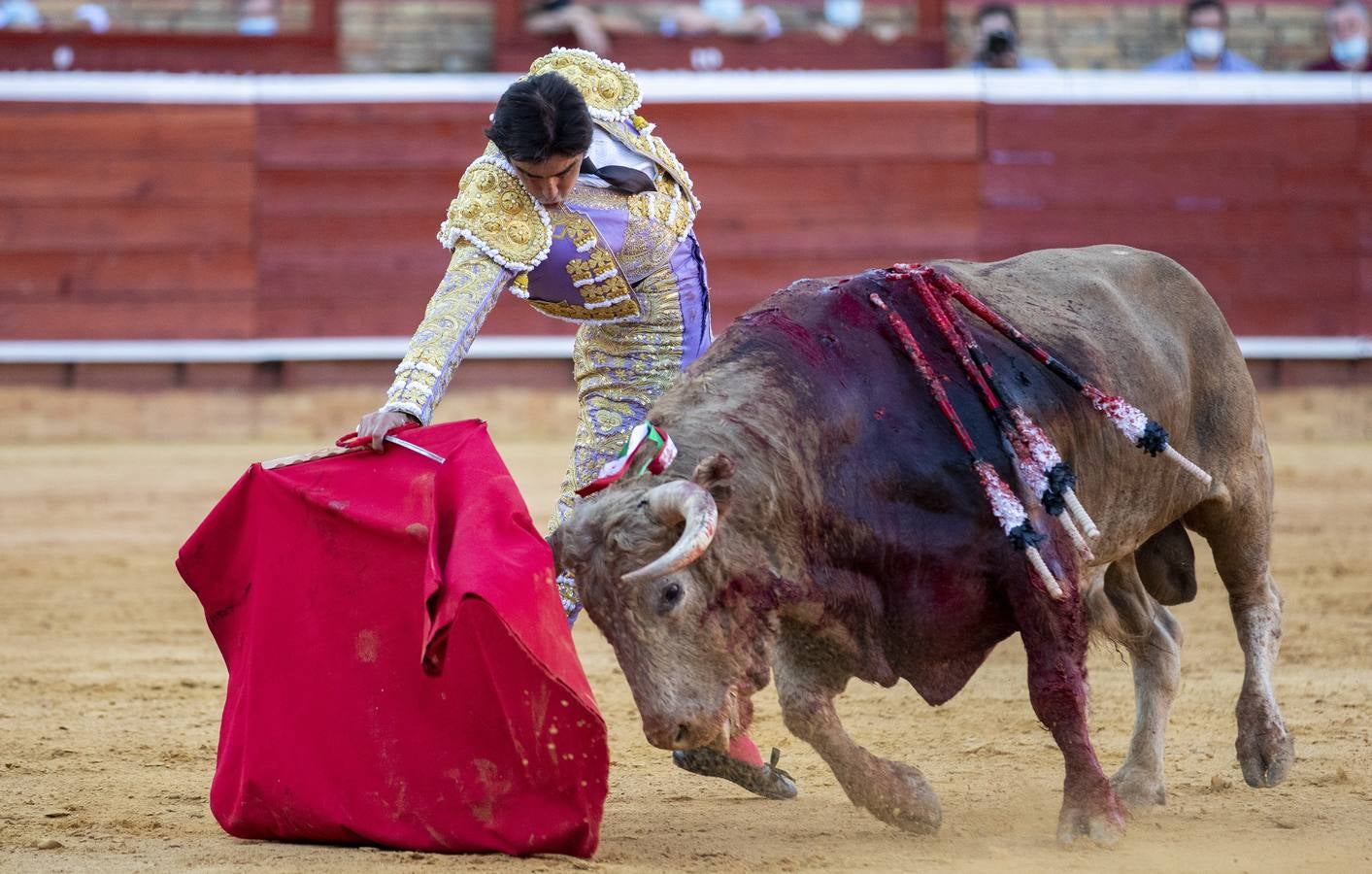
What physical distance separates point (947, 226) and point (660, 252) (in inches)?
227

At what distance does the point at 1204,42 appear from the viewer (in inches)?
349

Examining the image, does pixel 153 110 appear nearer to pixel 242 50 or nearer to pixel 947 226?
pixel 242 50

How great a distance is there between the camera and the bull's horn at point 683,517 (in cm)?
242

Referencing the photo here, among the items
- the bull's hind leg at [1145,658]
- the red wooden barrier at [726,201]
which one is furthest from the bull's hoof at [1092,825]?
the red wooden barrier at [726,201]

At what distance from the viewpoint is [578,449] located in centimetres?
314

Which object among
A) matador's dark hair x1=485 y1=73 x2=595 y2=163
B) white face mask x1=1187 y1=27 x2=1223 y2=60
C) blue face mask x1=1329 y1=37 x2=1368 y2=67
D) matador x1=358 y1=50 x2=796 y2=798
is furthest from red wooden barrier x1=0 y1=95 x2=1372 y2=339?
matador's dark hair x1=485 y1=73 x2=595 y2=163

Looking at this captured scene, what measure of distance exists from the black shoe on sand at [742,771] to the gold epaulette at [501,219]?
86 cm

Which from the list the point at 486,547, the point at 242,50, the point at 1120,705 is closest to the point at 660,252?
the point at 486,547

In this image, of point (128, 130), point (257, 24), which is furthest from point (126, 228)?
point (257, 24)

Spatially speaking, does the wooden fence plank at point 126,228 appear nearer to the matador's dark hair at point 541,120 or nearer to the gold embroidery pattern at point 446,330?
the gold embroidery pattern at point 446,330

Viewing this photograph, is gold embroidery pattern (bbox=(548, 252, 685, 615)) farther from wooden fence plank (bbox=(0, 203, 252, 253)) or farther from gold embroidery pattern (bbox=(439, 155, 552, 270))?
wooden fence plank (bbox=(0, 203, 252, 253))

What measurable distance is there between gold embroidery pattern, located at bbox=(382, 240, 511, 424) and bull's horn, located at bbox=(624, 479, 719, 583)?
18.6 inches

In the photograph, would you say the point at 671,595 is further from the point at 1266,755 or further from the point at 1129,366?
the point at 1266,755

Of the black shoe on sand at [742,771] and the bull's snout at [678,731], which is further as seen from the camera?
the black shoe on sand at [742,771]
